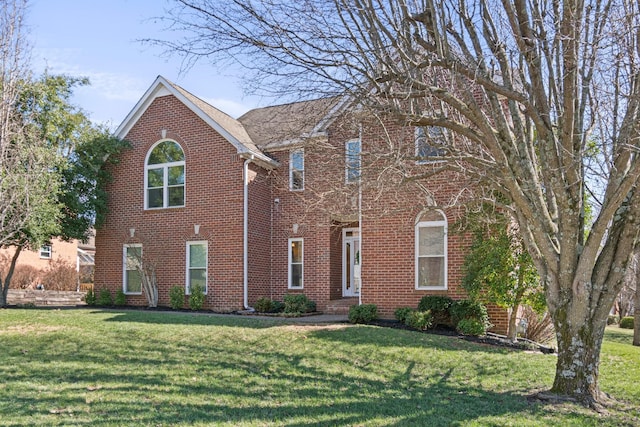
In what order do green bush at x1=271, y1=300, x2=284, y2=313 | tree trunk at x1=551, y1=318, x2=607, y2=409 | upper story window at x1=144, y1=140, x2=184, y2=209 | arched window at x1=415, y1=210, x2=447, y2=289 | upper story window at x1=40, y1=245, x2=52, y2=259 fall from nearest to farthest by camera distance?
1. tree trunk at x1=551, y1=318, x2=607, y2=409
2. arched window at x1=415, y1=210, x2=447, y2=289
3. green bush at x1=271, y1=300, x2=284, y2=313
4. upper story window at x1=144, y1=140, x2=184, y2=209
5. upper story window at x1=40, y1=245, x2=52, y2=259

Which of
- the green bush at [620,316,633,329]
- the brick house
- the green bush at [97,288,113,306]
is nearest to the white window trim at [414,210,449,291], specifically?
the brick house

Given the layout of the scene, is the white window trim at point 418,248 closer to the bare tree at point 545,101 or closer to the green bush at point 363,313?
the green bush at point 363,313

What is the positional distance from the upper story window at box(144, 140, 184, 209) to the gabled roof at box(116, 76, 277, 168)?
4.47ft

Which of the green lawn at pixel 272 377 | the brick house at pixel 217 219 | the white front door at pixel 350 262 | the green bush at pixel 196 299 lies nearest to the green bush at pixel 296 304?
the brick house at pixel 217 219

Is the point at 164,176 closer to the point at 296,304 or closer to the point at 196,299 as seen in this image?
the point at 196,299

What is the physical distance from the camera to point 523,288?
12.3 meters

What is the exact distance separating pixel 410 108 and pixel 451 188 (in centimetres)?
723

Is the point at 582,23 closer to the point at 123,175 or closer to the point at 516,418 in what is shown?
the point at 516,418

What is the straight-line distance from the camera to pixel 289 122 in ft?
32.3

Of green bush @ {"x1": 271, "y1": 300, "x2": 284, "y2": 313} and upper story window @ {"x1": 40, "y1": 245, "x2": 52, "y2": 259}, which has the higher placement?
upper story window @ {"x1": 40, "y1": 245, "x2": 52, "y2": 259}

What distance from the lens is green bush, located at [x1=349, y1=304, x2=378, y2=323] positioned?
1439 cm

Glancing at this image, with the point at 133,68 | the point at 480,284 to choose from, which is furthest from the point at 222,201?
the point at 133,68

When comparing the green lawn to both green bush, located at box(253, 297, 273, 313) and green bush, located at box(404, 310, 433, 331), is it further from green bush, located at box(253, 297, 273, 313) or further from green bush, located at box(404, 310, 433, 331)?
green bush, located at box(253, 297, 273, 313)

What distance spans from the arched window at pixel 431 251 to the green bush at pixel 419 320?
5.11ft
